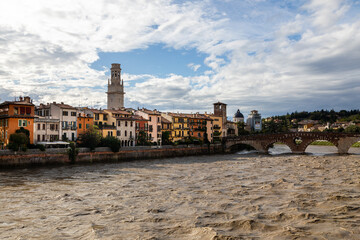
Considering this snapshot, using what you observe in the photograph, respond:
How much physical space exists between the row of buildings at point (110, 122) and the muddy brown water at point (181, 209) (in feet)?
54.1

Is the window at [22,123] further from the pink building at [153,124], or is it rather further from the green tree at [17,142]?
the pink building at [153,124]

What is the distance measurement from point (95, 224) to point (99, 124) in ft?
126

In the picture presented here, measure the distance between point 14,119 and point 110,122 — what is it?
16106mm

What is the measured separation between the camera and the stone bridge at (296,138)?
2125 inches

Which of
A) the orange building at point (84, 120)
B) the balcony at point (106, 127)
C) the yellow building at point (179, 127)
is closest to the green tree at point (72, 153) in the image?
the orange building at point (84, 120)

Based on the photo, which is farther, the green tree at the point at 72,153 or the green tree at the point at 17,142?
the green tree at the point at 72,153

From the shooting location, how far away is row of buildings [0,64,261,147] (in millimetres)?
38594

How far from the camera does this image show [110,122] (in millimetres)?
51469

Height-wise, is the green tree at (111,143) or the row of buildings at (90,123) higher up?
the row of buildings at (90,123)

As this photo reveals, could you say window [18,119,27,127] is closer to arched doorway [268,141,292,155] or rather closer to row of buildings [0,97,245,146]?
row of buildings [0,97,245,146]

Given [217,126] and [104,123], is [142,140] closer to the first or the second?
[104,123]

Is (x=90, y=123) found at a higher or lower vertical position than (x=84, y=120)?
lower

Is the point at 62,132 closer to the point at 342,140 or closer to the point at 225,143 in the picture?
the point at 225,143

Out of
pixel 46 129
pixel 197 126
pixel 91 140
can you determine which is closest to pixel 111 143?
pixel 91 140
